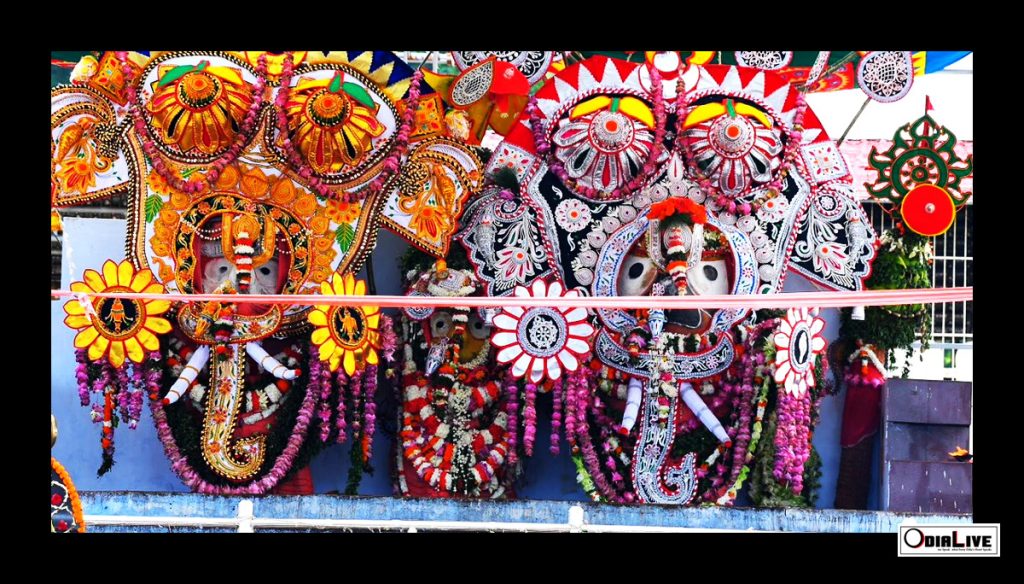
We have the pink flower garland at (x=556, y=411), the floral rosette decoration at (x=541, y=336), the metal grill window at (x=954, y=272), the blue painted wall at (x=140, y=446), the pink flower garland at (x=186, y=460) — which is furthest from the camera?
the metal grill window at (x=954, y=272)

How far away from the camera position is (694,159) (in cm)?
1300

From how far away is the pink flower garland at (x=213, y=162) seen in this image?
12.8m

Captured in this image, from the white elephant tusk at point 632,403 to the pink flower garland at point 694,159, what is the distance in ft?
4.91

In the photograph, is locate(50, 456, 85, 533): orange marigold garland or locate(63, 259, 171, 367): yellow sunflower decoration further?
locate(63, 259, 171, 367): yellow sunflower decoration

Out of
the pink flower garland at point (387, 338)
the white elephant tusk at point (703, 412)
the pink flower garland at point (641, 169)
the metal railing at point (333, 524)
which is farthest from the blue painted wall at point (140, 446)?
the pink flower garland at point (641, 169)

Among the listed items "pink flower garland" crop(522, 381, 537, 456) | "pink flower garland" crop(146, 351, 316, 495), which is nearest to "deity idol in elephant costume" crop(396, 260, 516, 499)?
"pink flower garland" crop(522, 381, 537, 456)

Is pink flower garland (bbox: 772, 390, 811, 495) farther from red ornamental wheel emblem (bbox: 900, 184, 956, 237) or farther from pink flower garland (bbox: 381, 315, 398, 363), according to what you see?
pink flower garland (bbox: 381, 315, 398, 363)

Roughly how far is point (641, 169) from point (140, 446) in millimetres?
4455

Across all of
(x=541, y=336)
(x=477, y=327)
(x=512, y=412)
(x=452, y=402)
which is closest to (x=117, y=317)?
(x=452, y=402)

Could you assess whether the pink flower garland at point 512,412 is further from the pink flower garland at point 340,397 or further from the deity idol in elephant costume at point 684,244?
the pink flower garland at point 340,397

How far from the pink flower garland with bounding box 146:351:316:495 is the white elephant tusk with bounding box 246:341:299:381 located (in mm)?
176

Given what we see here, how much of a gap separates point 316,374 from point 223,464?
0.96 metres

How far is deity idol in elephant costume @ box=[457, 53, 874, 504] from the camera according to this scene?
1279 centimetres

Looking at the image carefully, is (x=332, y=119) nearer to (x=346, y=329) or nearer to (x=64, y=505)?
(x=346, y=329)
